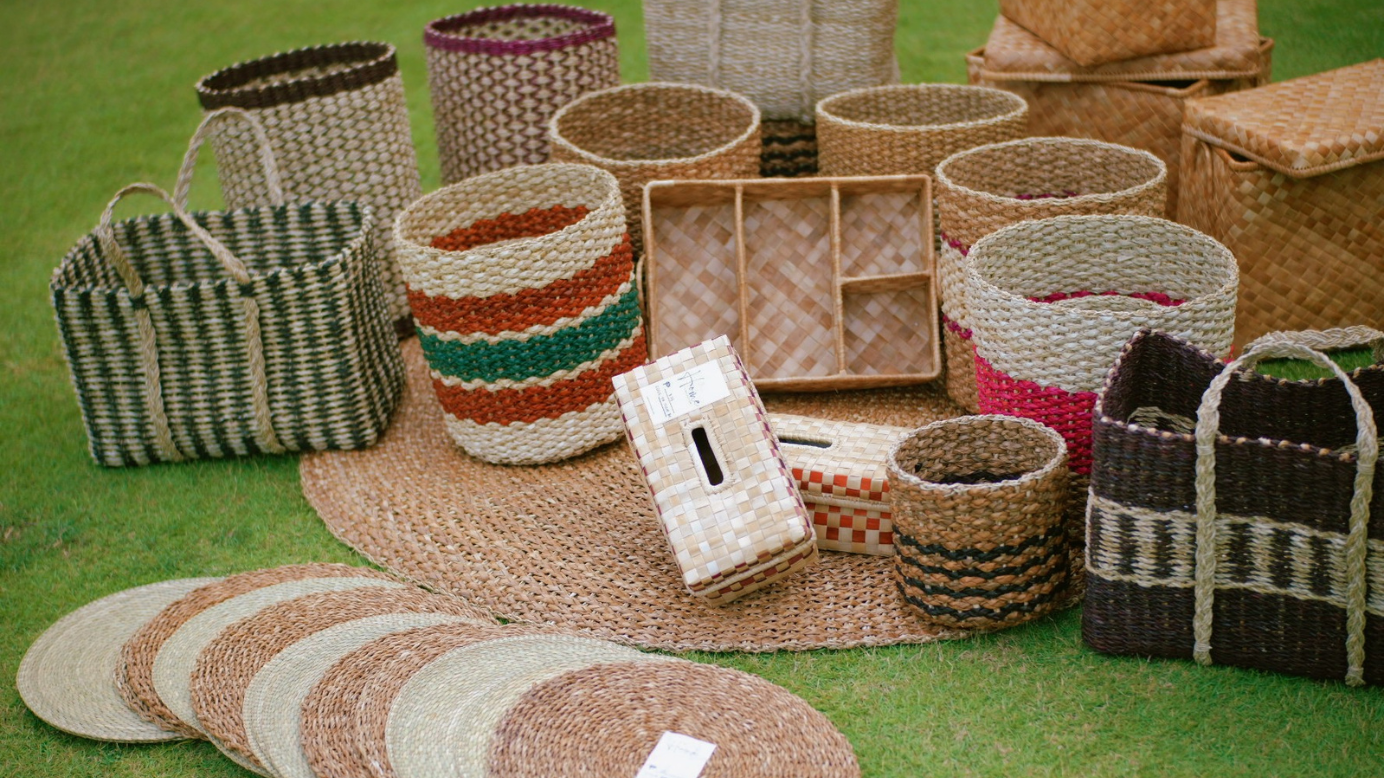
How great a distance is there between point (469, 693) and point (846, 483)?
0.80m

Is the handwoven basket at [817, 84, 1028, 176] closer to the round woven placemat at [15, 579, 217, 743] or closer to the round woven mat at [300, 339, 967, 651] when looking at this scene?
the round woven mat at [300, 339, 967, 651]

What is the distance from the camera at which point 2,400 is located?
129 inches

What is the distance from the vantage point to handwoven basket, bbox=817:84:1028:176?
2938 mm

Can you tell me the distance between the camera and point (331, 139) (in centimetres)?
318

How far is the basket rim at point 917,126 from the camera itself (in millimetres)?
2934

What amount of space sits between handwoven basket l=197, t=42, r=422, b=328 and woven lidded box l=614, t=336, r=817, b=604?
1300 mm

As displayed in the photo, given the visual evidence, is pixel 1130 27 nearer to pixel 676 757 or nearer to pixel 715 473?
pixel 715 473

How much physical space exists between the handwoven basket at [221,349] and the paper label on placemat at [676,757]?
1310 millimetres

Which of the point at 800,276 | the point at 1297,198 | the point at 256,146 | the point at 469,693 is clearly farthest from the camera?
the point at 256,146

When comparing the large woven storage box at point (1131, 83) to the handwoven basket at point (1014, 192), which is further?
the large woven storage box at point (1131, 83)

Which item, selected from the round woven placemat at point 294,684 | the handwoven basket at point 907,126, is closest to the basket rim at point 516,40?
the handwoven basket at point 907,126

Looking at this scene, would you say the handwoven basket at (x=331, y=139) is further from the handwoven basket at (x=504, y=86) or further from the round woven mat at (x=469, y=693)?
the round woven mat at (x=469, y=693)

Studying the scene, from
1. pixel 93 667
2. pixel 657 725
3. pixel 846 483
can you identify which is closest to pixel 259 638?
pixel 93 667

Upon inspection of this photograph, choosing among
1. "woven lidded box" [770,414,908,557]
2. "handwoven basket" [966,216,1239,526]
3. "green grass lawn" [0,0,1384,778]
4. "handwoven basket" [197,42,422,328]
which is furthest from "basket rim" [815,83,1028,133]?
"green grass lawn" [0,0,1384,778]
